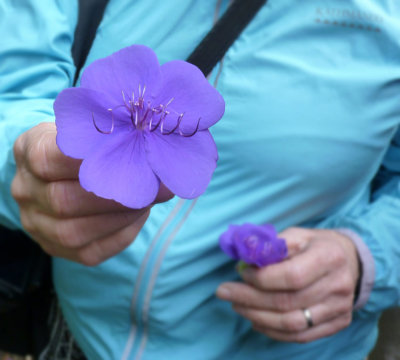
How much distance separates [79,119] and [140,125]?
37mm

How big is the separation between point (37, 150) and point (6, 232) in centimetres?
36

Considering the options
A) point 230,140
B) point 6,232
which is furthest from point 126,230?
point 6,232

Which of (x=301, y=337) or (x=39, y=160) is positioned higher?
(x=39, y=160)

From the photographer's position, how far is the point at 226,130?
452mm

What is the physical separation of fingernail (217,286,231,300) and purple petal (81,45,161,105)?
12.7 inches

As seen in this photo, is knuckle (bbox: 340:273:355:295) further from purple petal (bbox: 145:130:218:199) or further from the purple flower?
purple petal (bbox: 145:130:218:199)

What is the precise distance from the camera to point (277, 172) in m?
0.48

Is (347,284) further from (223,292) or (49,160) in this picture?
(49,160)

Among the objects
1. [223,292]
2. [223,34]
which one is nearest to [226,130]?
[223,34]

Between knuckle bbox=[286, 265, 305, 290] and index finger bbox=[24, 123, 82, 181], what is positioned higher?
index finger bbox=[24, 123, 82, 181]

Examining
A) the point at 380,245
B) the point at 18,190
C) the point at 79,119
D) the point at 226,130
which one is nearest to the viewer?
the point at 79,119

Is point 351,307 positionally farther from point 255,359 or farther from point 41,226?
point 41,226

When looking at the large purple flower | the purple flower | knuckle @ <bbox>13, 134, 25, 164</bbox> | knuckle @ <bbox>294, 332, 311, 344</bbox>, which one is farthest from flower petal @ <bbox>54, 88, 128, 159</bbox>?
knuckle @ <bbox>294, 332, 311, 344</bbox>

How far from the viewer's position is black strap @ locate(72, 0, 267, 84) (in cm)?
40
